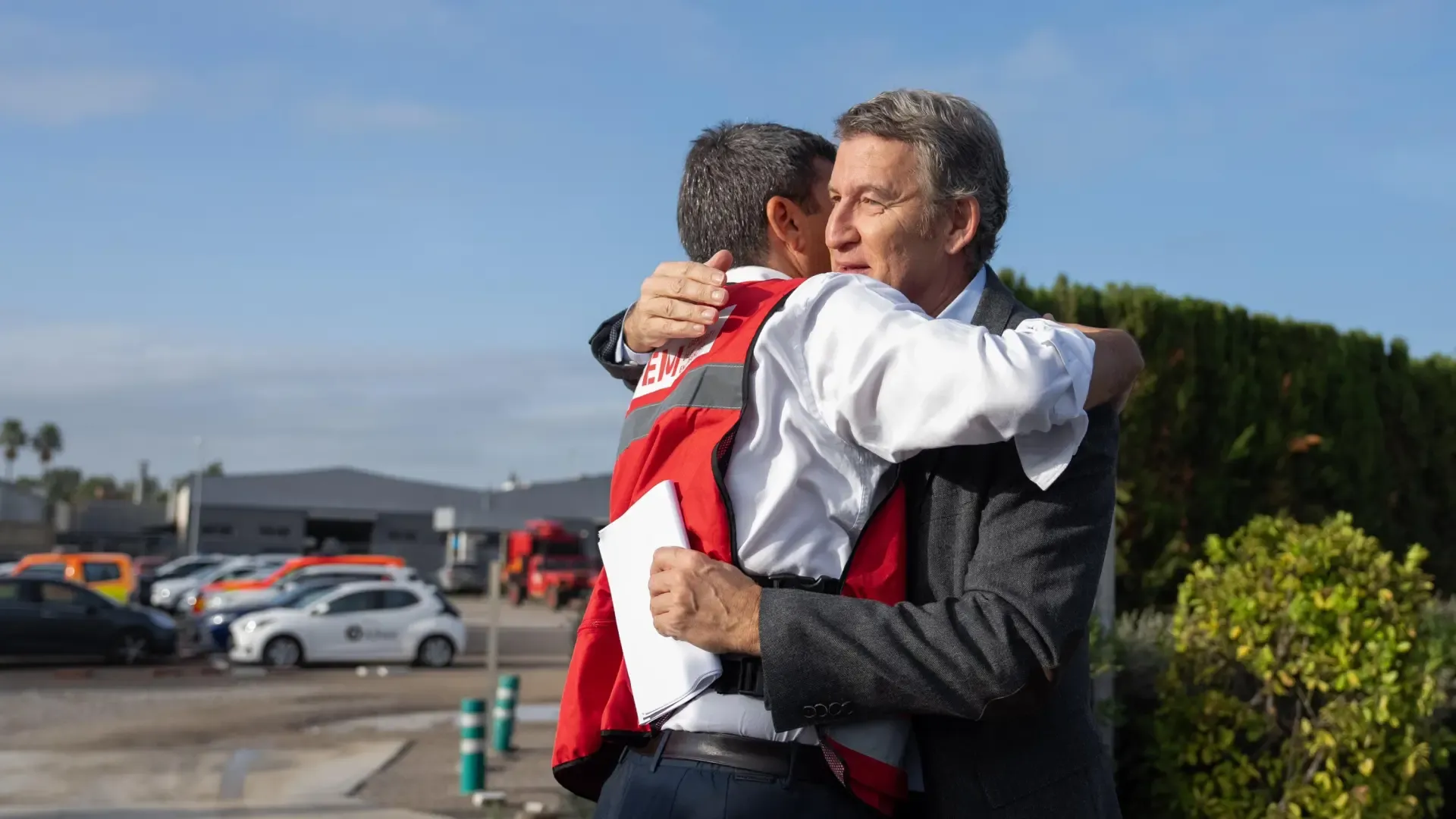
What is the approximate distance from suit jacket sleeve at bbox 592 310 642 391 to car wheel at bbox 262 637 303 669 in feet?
67.3

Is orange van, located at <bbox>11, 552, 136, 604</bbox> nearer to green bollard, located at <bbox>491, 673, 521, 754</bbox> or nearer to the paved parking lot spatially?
the paved parking lot

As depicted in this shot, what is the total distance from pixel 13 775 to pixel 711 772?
11.2 metres

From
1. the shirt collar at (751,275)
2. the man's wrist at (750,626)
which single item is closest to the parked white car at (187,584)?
the shirt collar at (751,275)

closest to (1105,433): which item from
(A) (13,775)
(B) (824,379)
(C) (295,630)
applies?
(B) (824,379)

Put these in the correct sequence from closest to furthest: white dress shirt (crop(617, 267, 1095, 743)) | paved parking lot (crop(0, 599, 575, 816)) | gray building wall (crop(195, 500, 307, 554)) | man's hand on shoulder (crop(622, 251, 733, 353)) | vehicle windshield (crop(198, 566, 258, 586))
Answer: white dress shirt (crop(617, 267, 1095, 743))
man's hand on shoulder (crop(622, 251, 733, 353))
paved parking lot (crop(0, 599, 575, 816))
vehicle windshield (crop(198, 566, 258, 586))
gray building wall (crop(195, 500, 307, 554))

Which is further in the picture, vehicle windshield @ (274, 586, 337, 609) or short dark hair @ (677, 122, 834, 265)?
vehicle windshield @ (274, 586, 337, 609)

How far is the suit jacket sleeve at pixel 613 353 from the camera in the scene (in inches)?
99.6

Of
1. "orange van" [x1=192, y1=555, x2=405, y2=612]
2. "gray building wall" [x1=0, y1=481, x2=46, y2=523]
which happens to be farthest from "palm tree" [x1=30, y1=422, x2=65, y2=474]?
"orange van" [x1=192, y1=555, x2=405, y2=612]

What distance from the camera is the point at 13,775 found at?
11.1m

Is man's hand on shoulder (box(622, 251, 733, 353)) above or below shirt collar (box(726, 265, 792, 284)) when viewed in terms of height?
below

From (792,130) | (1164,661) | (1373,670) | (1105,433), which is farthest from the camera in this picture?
(1164,661)

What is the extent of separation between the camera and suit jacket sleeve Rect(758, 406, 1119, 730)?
178 centimetres

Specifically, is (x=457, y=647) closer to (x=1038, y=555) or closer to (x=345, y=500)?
(x=1038, y=555)

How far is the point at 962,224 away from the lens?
2.14m
